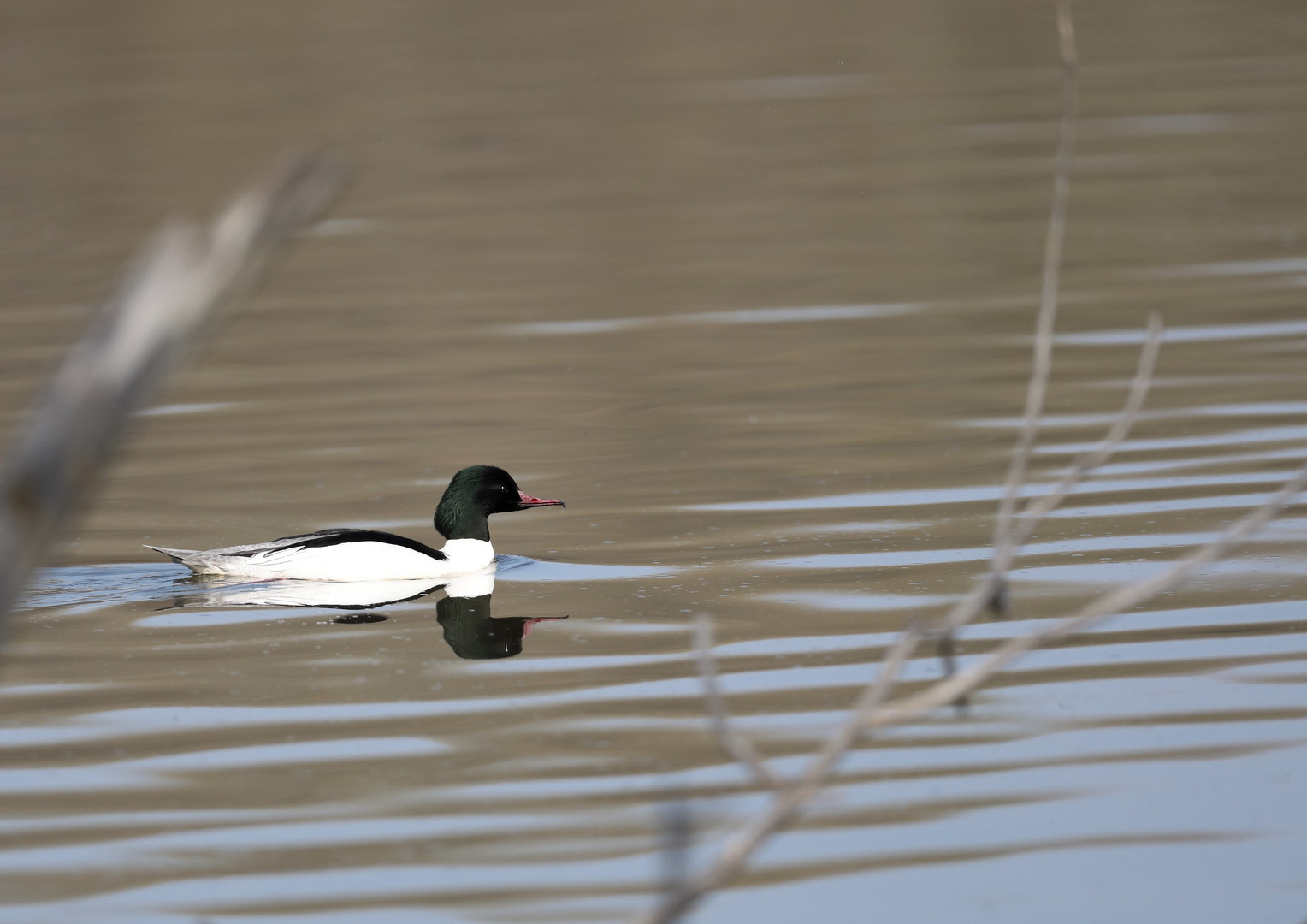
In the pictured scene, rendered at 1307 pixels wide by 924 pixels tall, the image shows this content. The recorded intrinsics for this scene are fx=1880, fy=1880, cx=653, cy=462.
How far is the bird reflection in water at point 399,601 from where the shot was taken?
25.5 feet

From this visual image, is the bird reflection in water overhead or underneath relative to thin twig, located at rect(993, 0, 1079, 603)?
overhead

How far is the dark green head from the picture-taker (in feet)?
29.3

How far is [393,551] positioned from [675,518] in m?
1.37

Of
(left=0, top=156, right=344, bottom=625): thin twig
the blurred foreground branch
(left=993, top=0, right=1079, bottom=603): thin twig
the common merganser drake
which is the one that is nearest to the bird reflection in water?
the common merganser drake

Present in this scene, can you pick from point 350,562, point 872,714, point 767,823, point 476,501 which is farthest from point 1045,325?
point 476,501

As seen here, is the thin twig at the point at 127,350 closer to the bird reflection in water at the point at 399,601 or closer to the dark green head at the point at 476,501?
the bird reflection in water at the point at 399,601

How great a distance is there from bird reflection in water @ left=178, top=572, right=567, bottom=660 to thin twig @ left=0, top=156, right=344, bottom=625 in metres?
5.82

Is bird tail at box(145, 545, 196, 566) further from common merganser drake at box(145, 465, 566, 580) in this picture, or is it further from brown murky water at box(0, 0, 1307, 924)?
brown murky water at box(0, 0, 1307, 924)

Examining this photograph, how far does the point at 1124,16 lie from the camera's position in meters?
30.1

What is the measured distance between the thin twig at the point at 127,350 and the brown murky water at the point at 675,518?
731 mm

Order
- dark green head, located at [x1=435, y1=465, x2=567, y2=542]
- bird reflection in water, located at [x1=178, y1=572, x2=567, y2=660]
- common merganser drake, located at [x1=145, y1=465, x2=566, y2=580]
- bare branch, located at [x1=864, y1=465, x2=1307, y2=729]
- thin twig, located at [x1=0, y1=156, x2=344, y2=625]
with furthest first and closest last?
dark green head, located at [x1=435, y1=465, x2=567, y2=542], common merganser drake, located at [x1=145, y1=465, x2=566, y2=580], bird reflection in water, located at [x1=178, y1=572, x2=567, y2=660], bare branch, located at [x1=864, y1=465, x2=1307, y2=729], thin twig, located at [x1=0, y1=156, x2=344, y2=625]

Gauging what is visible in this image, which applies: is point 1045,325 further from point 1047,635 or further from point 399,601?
point 399,601

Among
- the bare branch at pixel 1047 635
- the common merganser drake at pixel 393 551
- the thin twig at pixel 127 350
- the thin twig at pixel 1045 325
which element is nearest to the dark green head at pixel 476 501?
the common merganser drake at pixel 393 551

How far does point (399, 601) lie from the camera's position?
8.56 m
